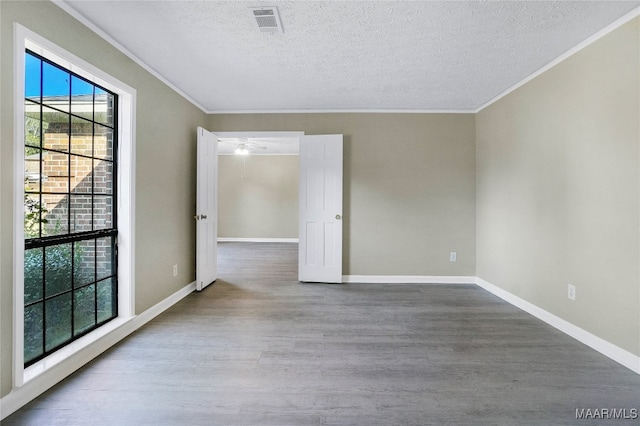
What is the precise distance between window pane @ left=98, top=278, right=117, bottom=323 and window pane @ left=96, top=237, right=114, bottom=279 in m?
0.07

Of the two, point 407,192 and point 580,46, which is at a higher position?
point 580,46

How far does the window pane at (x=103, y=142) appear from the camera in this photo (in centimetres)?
245

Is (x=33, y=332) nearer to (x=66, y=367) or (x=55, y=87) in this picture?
(x=66, y=367)

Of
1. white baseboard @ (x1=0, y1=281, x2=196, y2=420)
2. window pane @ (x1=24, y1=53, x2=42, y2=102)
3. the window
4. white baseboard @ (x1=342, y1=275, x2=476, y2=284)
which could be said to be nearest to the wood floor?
white baseboard @ (x1=0, y1=281, x2=196, y2=420)

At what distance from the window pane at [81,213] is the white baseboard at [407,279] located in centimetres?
306

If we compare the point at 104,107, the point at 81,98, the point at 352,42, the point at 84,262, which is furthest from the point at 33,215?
the point at 352,42

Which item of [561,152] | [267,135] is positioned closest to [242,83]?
[267,135]

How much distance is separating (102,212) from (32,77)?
109 centimetres

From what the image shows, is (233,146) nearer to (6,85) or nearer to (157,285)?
(157,285)

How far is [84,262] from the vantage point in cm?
234

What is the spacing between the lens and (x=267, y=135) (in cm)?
436

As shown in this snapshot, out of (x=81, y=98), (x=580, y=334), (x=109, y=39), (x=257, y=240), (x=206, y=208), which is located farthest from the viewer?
(x=257, y=240)

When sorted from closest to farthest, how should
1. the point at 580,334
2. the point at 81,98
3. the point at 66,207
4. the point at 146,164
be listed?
the point at 66,207 → the point at 81,98 → the point at 580,334 → the point at 146,164

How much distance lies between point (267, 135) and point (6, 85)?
2.94m
